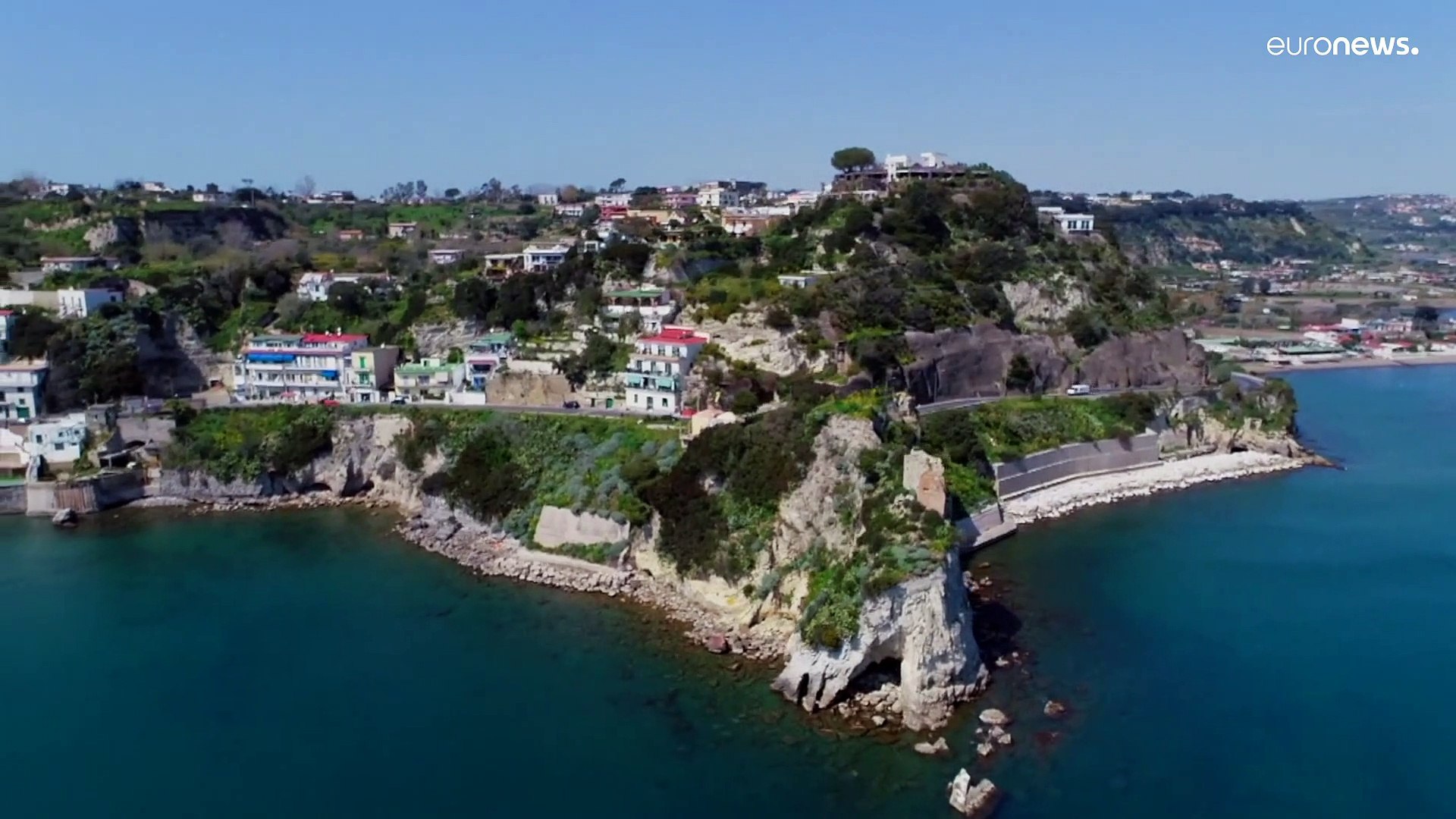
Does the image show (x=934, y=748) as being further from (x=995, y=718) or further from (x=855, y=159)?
(x=855, y=159)

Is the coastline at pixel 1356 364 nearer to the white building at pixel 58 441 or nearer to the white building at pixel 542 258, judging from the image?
the white building at pixel 542 258

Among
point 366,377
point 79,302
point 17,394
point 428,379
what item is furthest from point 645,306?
point 79,302

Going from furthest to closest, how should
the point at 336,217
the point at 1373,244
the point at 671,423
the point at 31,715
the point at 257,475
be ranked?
the point at 1373,244 → the point at 336,217 → the point at 257,475 → the point at 671,423 → the point at 31,715

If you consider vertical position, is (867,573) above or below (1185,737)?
above

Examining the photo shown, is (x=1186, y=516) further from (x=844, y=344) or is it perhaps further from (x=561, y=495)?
(x=561, y=495)

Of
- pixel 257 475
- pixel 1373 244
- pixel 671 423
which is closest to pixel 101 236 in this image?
pixel 257 475

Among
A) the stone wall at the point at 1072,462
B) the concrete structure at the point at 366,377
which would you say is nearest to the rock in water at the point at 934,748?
the stone wall at the point at 1072,462

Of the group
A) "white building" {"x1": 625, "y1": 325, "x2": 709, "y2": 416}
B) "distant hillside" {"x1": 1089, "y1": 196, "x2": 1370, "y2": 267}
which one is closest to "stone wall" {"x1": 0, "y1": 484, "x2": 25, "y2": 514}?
"white building" {"x1": 625, "y1": 325, "x2": 709, "y2": 416}
